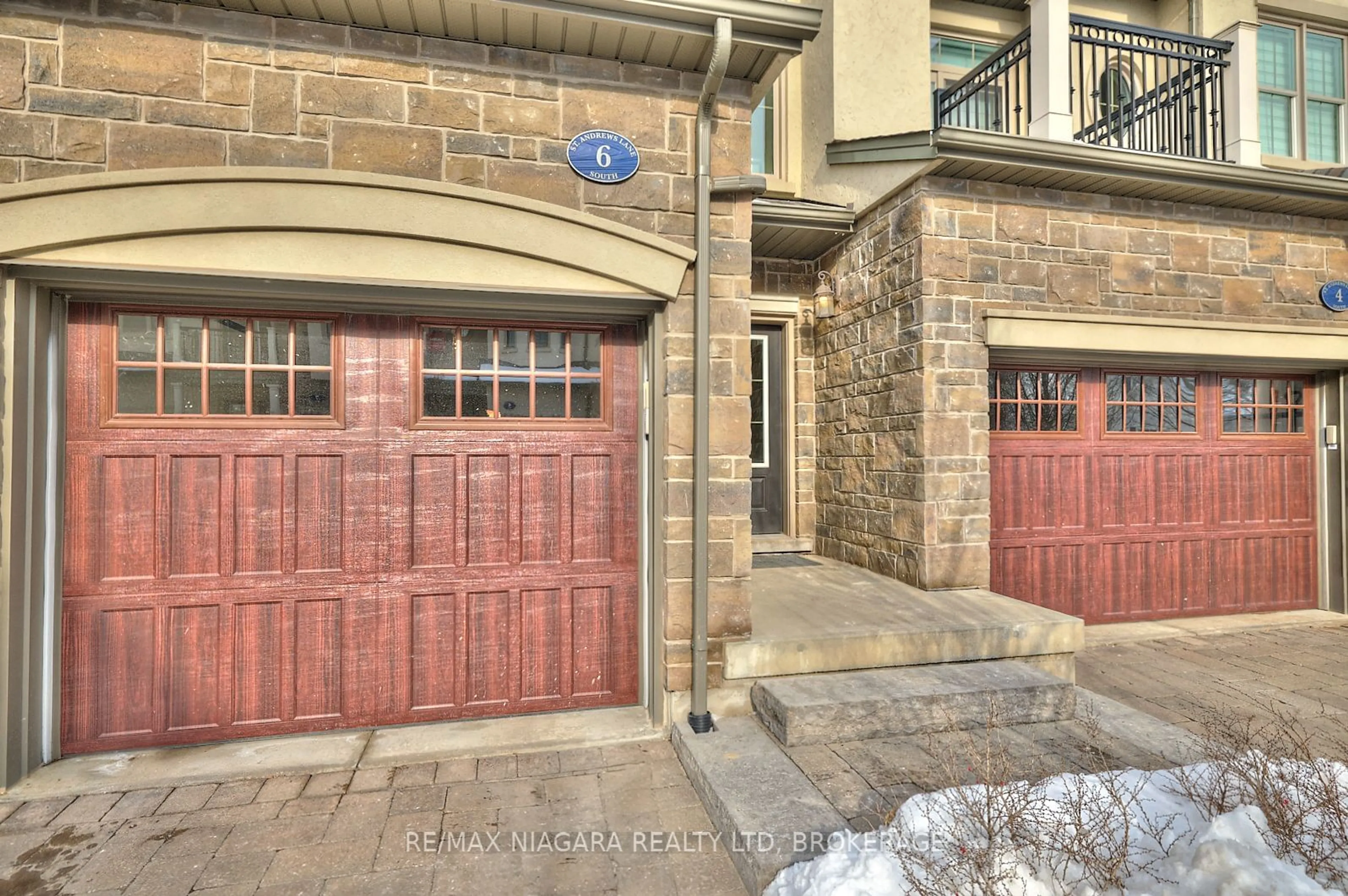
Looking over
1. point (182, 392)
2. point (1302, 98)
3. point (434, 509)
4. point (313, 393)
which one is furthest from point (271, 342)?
point (1302, 98)

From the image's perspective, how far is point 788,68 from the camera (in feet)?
22.0

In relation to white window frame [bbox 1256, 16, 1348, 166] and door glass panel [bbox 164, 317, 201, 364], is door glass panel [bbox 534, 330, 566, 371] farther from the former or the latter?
white window frame [bbox 1256, 16, 1348, 166]

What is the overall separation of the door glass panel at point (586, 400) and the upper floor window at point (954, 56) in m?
5.84

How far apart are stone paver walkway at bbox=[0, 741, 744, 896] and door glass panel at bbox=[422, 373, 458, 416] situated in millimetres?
1899

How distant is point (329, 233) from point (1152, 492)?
6.92 meters

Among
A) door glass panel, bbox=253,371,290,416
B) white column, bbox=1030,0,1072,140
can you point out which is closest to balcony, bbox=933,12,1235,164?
white column, bbox=1030,0,1072,140

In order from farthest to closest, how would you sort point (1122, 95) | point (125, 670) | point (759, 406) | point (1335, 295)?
point (759, 406)
point (1122, 95)
point (1335, 295)
point (125, 670)

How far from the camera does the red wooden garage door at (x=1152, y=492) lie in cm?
559

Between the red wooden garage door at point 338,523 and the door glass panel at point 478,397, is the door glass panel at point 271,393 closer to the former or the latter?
the red wooden garage door at point 338,523

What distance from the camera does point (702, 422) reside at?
345 cm

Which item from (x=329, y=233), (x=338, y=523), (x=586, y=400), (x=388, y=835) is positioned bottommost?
(x=388, y=835)

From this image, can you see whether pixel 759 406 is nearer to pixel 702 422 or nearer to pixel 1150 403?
pixel 702 422

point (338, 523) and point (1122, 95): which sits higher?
point (1122, 95)

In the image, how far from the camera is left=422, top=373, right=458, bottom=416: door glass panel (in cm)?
368
